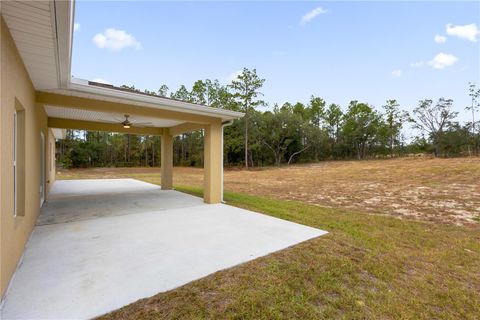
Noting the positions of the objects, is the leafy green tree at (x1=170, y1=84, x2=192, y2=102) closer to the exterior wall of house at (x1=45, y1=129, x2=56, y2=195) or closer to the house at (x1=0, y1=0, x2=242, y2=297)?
the exterior wall of house at (x1=45, y1=129, x2=56, y2=195)

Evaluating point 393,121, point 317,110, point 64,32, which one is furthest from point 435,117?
point 64,32

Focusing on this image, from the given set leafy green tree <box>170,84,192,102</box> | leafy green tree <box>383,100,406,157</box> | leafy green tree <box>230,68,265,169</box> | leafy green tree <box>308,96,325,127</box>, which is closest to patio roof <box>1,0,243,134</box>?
leafy green tree <box>230,68,265,169</box>

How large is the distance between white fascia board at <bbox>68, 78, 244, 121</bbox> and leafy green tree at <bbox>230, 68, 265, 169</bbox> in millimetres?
19120

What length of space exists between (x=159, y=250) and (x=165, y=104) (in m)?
3.01

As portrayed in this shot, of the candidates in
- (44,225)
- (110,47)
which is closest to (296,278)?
(44,225)

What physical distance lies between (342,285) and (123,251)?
2.71 metres

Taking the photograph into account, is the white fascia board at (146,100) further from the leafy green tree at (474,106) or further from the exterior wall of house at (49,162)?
the leafy green tree at (474,106)

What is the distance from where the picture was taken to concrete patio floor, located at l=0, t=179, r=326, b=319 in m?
2.01

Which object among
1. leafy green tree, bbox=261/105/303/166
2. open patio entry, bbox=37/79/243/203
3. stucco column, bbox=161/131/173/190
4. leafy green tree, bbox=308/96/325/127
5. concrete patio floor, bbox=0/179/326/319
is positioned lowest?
concrete patio floor, bbox=0/179/326/319

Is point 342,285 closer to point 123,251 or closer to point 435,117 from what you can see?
point 123,251

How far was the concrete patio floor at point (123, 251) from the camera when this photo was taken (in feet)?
6.59

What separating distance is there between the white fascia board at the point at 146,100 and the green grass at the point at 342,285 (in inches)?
141

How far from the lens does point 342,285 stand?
91.8 inches

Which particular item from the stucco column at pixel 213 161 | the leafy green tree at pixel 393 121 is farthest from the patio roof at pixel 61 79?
the leafy green tree at pixel 393 121
